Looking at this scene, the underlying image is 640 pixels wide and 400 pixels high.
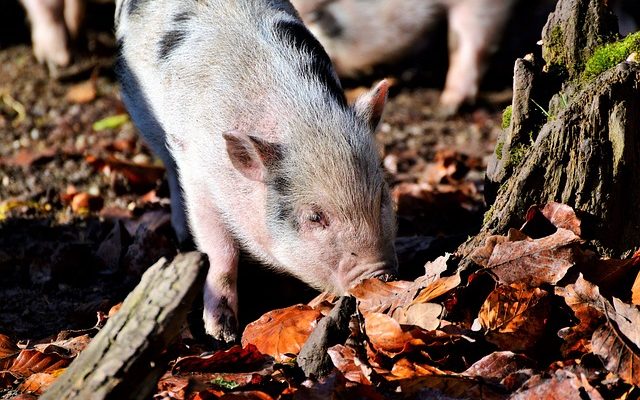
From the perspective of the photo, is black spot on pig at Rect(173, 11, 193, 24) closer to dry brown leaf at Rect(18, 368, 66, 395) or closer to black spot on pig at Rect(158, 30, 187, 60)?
black spot on pig at Rect(158, 30, 187, 60)

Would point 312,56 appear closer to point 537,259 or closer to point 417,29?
point 537,259

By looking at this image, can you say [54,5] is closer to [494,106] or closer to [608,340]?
[494,106]

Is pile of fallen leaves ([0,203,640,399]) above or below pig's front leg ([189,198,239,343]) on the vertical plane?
above

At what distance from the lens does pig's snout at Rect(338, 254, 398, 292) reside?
3676 mm

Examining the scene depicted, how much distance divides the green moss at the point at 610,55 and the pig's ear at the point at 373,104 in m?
0.91

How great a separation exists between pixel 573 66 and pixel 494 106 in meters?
4.32

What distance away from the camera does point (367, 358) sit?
2984mm

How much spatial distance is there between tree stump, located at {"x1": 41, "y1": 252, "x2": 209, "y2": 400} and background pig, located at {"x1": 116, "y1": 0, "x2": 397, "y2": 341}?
1.51m

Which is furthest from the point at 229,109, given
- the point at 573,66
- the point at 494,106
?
the point at 494,106

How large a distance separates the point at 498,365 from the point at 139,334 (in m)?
1.17

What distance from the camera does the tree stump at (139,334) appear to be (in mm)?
2240

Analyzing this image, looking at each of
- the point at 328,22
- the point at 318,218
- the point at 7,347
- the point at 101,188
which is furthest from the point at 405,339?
the point at 328,22

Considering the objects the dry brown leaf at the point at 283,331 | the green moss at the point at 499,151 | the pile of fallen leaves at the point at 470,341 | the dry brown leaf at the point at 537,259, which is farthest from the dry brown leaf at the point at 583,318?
the dry brown leaf at the point at 283,331

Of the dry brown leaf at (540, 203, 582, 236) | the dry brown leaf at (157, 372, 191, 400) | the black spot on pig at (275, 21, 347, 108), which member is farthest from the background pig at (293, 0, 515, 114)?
the dry brown leaf at (157, 372, 191, 400)
